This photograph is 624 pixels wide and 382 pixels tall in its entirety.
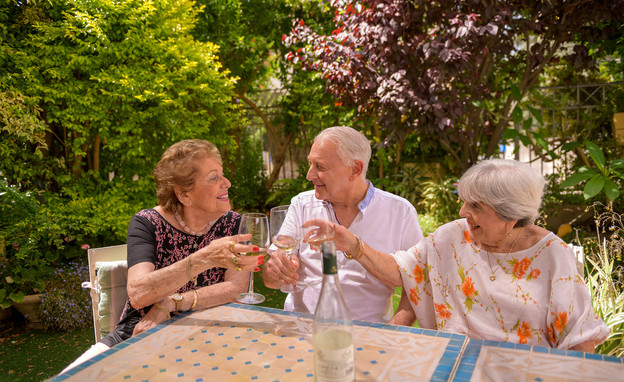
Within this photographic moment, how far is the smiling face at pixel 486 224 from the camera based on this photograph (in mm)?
1993

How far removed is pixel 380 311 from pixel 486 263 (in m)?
0.67

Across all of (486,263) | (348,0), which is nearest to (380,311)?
(486,263)

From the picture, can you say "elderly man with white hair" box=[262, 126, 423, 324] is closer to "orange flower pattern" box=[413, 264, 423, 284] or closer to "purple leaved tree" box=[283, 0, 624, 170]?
"orange flower pattern" box=[413, 264, 423, 284]

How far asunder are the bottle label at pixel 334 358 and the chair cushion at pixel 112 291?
1.61 meters

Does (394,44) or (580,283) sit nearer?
(580,283)

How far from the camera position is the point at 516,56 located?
6961 mm

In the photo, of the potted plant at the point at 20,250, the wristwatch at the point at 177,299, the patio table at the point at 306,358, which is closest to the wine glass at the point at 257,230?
the patio table at the point at 306,358

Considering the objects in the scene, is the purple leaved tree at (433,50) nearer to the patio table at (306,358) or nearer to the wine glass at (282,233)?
the wine glass at (282,233)

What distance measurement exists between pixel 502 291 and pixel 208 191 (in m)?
1.43

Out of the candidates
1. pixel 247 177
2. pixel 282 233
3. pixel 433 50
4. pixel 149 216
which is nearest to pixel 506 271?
pixel 282 233

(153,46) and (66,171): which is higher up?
(153,46)

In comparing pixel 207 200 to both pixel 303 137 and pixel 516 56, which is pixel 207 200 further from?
pixel 303 137

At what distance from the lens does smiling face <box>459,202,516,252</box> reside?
1.99 meters

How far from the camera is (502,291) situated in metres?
2.00
